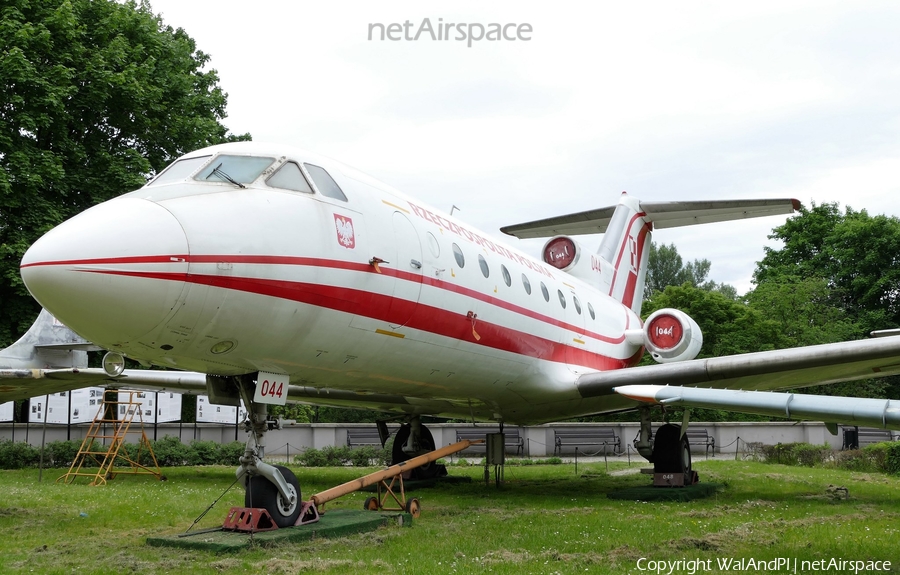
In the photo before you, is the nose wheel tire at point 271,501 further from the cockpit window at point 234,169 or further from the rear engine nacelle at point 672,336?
the rear engine nacelle at point 672,336

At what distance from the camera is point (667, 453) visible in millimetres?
13156

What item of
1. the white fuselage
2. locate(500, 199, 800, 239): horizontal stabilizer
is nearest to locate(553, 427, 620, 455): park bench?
locate(500, 199, 800, 239): horizontal stabilizer

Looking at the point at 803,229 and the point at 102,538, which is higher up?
the point at 803,229

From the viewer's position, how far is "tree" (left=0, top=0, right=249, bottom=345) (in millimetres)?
18516

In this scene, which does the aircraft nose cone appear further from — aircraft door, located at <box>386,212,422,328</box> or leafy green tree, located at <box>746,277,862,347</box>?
leafy green tree, located at <box>746,277,862,347</box>

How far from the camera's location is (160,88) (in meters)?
21.7

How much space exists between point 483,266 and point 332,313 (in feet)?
11.0

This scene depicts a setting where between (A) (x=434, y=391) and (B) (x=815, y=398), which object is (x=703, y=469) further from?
(B) (x=815, y=398)

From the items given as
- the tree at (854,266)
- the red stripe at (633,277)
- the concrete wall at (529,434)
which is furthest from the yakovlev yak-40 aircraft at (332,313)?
the tree at (854,266)

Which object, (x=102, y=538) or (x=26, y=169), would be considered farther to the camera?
(x=26, y=169)

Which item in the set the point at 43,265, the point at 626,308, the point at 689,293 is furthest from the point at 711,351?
the point at 43,265

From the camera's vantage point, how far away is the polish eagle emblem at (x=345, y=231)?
820 centimetres

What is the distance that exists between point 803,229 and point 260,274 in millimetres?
50832

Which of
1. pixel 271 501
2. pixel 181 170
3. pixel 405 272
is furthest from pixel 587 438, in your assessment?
pixel 181 170
